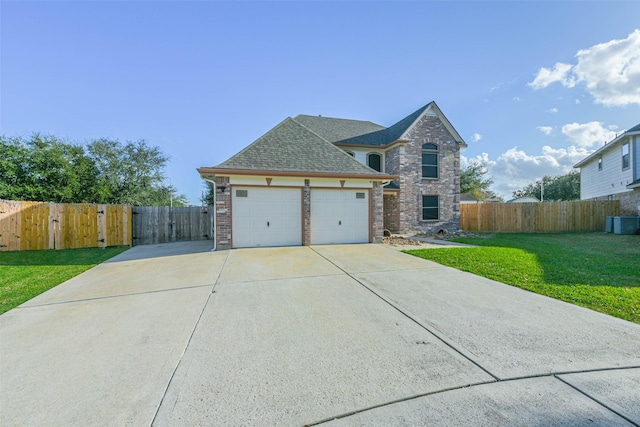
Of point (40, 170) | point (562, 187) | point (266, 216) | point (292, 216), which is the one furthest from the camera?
point (562, 187)

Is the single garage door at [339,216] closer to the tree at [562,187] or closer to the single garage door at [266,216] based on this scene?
the single garage door at [266,216]

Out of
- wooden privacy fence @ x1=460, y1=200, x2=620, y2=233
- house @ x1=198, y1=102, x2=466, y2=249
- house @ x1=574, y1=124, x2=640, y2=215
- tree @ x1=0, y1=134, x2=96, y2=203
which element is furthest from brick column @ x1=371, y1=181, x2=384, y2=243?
tree @ x1=0, y1=134, x2=96, y2=203

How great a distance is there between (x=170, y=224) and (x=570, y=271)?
14.6 metres

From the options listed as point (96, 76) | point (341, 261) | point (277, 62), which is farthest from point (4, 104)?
point (341, 261)

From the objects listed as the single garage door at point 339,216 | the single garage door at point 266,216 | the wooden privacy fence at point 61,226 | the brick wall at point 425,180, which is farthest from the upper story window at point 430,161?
the wooden privacy fence at point 61,226

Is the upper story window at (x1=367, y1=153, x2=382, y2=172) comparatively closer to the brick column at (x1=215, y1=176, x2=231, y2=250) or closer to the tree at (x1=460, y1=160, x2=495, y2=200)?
the brick column at (x1=215, y1=176, x2=231, y2=250)

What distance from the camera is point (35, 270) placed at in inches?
256

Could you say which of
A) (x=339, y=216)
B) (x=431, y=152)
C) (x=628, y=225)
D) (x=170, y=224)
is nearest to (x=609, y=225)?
(x=628, y=225)

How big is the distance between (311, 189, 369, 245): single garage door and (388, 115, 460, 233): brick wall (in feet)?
16.1

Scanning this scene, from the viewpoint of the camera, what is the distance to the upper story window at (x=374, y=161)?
1592cm

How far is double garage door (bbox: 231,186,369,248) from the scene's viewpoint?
31.4ft

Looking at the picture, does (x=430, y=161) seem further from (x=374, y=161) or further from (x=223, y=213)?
(x=223, y=213)

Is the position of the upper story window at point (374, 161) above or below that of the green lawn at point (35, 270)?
above

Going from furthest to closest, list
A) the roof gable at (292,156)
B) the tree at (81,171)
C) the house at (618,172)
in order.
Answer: the house at (618,172) < the tree at (81,171) < the roof gable at (292,156)
